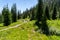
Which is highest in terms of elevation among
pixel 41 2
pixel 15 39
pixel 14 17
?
pixel 41 2

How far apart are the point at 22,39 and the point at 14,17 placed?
→ 97864mm

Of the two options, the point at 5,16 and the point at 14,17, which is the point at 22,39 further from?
the point at 14,17

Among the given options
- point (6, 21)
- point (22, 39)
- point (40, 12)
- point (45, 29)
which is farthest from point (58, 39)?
point (6, 21)

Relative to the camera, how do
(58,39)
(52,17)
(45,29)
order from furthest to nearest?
(52,17), (45,29), (58,39)

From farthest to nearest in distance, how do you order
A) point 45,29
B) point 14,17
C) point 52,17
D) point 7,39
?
1. point 14,17
2. point 52,17
3. point 45,29
4. point 7,39

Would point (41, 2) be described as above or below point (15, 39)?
above

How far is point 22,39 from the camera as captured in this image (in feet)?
117

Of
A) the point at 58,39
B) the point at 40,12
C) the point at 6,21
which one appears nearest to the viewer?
the point at 58,39

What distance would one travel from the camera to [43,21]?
58812 mm

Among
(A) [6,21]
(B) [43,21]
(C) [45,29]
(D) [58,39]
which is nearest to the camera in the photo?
(D) [58,39]

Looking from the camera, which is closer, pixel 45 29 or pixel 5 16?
pixel 45 29

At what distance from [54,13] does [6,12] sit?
2894 centimetres

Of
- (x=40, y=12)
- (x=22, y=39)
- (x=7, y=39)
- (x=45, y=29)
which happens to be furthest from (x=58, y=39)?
(x=40, y=12)

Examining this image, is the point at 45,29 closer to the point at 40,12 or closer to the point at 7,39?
the point at 40,12
